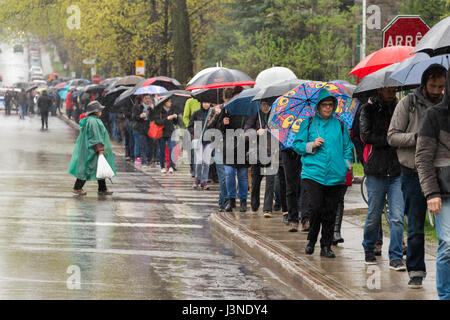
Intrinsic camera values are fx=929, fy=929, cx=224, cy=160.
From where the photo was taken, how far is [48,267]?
983 cm

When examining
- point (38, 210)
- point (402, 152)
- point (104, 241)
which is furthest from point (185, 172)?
point (402, 152)

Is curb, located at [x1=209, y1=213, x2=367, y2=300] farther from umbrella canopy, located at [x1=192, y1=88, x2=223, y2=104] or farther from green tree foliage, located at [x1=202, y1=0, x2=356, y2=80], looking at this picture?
green tree foliage, located at [x1=202, y1=0, x2=356, y2=80]

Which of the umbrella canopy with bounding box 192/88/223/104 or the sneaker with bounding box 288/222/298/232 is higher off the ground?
the umbrella canopy with bounding box 192/88/223/104

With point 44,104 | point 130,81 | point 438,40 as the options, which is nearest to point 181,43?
point 130,81

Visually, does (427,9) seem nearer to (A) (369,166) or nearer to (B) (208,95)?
(B) (208,95)

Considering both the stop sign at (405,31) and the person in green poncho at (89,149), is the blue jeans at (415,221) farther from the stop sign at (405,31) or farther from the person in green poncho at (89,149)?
the person in green poncho at (89,149)

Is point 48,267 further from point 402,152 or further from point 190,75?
point 190,75

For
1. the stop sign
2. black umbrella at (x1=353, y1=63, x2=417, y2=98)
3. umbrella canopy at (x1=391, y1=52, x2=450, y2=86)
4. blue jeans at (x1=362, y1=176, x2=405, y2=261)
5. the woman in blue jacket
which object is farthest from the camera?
the stop sign

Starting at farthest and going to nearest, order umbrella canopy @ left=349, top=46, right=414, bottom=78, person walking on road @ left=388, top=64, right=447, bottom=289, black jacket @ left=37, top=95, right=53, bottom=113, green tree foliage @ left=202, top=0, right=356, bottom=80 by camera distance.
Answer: black jacket @ left=37, top=95, right=53, bottom=113, green tree foliage @ left=202, top=0, right=356, bottom=80, umbrella canopy @ left=349, top=46, right=414, bottom=78, person walking on road @ left=388, top=64, right=447, bottom=289

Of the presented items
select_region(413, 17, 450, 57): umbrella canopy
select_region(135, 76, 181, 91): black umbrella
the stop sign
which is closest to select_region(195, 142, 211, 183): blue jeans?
the stop sign

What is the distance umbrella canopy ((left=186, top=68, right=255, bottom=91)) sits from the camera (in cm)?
1675

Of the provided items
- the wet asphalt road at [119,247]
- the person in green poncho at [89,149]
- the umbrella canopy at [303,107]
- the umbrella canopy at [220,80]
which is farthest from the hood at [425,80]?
→ the person in green poncho at [89,149]

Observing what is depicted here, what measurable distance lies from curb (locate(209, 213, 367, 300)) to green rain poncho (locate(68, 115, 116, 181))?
14.6 feet

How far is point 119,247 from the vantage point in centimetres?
1143
